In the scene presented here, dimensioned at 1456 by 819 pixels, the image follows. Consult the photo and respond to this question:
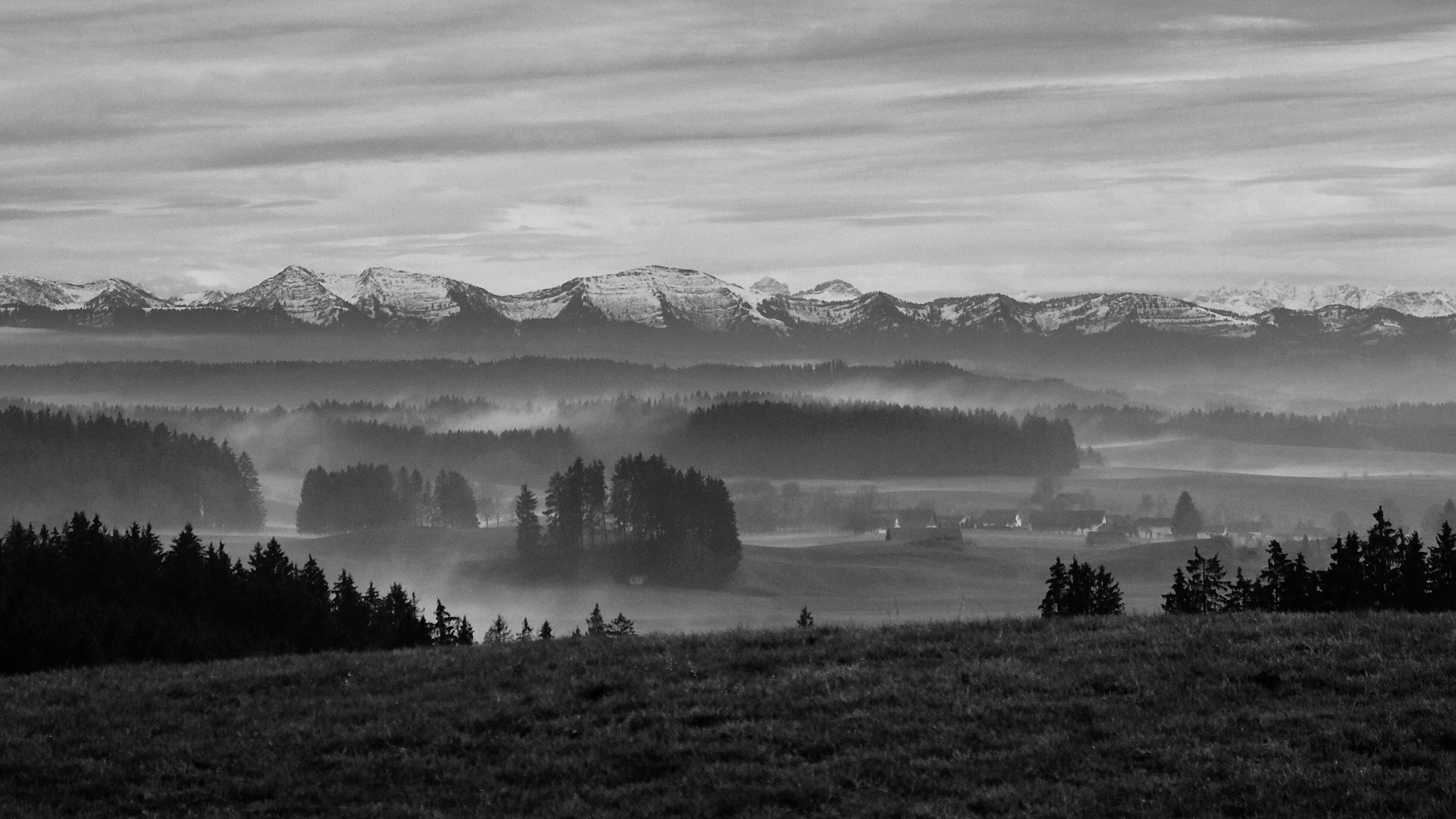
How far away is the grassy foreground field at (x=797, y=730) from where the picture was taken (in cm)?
1864

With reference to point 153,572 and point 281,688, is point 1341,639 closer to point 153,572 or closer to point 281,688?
point 281,688

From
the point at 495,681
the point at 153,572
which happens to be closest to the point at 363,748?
the point at 495,681

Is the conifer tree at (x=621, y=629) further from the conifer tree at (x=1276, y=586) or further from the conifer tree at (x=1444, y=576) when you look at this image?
the conifer tree at (x=1444, y=576)

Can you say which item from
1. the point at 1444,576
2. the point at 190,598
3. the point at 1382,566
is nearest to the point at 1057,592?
the point at 1382,566

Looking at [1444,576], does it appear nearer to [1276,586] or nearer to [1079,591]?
[1276,586]

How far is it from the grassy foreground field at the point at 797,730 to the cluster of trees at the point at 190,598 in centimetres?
→ 3235

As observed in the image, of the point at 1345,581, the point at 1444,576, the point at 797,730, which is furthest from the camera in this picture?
the point at 1345,581

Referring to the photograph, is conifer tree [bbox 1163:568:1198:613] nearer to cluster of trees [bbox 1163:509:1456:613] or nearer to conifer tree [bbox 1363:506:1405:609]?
cluster of trees [bbox 1163:509:1456:613]

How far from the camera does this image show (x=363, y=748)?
21.6 m

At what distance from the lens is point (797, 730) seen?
2150 centimetres

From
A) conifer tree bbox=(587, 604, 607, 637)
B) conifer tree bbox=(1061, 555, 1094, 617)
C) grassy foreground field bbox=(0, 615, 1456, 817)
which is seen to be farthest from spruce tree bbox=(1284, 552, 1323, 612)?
grassy foreground field bbox=(0, 615, 1456, 817)

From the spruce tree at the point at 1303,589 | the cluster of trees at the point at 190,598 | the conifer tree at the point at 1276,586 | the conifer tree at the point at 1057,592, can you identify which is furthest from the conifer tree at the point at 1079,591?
the cluster of trees at the point at 190,598

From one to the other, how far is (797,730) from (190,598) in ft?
213

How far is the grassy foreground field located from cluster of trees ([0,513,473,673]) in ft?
106
